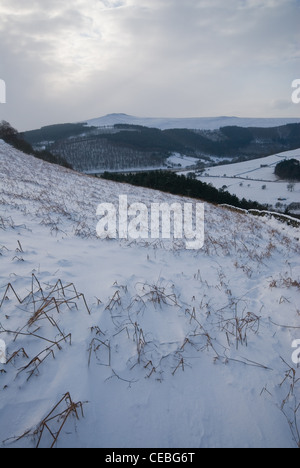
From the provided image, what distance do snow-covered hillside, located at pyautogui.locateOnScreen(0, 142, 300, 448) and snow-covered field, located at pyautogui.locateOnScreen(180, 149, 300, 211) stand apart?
7601cm

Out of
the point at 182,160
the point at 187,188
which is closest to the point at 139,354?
the point at 187,188

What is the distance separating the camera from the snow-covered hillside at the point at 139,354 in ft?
6.76

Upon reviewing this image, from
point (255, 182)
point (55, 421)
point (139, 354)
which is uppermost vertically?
point (255, 182)

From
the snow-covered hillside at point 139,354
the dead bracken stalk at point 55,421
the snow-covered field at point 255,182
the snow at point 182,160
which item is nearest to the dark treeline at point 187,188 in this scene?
the snow-covered hillside at point 139,354

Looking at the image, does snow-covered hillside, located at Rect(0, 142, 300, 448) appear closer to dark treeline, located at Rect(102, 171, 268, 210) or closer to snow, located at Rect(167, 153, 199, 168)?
dark treeline, located at Rect(102, 171, 268, 210)

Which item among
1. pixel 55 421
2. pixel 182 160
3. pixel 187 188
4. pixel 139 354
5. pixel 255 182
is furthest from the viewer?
pixel 182 160

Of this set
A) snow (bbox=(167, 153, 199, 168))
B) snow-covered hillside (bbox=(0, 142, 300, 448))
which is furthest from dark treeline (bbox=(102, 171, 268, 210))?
snow (bbox=(167, 153, 199, 168))

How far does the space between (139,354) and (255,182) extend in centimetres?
11000

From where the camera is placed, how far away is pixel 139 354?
2688 mm

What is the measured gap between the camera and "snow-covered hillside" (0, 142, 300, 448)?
2.06 metres

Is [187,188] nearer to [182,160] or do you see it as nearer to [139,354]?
[139,354]

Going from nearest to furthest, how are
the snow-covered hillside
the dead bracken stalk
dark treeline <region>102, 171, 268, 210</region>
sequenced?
1. the dead bracken stalk
2. the snow-covered hillside
3. dark treeline <region>102, 171, 268, 210</region>

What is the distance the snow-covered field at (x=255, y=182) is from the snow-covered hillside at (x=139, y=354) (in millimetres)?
76011

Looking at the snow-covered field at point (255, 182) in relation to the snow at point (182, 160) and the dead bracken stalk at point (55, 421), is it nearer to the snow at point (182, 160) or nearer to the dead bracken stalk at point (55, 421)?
the snow at point (182, 160)
